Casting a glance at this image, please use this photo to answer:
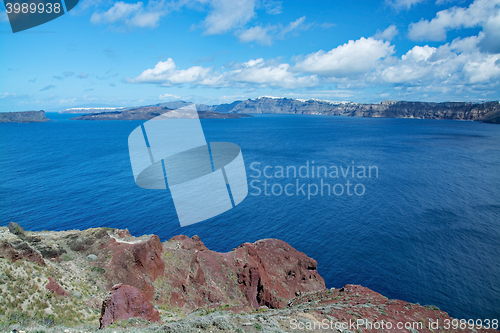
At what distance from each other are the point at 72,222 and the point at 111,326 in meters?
40.5

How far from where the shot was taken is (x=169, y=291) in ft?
86.6

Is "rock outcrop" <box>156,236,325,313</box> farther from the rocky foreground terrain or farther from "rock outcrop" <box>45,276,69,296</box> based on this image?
"rock outcrop" <box>45,276,69,296</box>

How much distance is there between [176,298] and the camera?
26031mm

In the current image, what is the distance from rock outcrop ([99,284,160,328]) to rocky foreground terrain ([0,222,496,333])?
7cm

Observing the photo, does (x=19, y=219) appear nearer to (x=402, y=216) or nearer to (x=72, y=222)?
(x=72, y=222)

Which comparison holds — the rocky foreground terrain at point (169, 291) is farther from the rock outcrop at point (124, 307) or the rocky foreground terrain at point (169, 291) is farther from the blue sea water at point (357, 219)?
the blue sea water at point (357, 219)

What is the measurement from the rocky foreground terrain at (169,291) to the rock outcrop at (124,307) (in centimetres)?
7

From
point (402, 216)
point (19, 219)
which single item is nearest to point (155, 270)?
point (19, 219)

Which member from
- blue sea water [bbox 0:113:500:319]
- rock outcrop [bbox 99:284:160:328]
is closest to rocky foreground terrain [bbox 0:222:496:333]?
rock outcrop [bbox 99:284:160:328]

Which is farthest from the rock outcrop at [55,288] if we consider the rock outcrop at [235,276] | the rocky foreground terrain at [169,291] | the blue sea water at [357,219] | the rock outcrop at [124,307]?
the blue sea water at [357,219]

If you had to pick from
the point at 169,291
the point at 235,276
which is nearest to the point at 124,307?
the point at 169,291

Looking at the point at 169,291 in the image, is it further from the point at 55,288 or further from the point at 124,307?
the point at 55,288

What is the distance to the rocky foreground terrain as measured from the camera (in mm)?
16406

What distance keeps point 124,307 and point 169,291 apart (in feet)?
26.7
